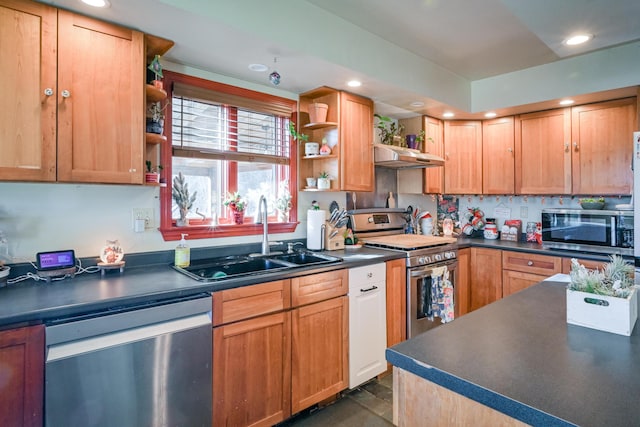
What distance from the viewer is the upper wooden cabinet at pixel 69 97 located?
1.51 metres

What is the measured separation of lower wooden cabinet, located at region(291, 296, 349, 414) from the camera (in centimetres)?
208

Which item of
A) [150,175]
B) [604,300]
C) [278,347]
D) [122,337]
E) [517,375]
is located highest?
[150,175]

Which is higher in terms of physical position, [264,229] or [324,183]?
[324,183]

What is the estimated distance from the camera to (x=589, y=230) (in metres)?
2.91

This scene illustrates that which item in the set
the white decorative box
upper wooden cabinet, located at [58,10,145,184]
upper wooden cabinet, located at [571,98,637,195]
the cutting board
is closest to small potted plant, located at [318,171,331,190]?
the cutting board

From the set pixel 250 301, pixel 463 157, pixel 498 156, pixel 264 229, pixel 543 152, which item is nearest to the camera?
Answer: pixel 250 301

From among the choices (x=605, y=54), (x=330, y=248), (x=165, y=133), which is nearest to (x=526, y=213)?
(x=605, y=54)

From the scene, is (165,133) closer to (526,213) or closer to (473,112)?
(473,112)

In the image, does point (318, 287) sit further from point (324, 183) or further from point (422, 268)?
point (422, 268)

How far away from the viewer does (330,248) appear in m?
2.77

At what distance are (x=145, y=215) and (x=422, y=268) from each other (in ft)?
6.78

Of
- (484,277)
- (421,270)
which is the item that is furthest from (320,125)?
(484,277)

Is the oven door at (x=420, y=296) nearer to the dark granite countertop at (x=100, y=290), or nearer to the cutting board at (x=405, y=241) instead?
the cutting board at (x=405, y=241)

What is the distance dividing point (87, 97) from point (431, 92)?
2.51 metres
